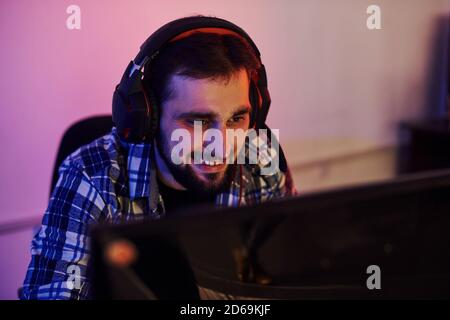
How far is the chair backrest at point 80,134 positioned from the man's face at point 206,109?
25 centimetres

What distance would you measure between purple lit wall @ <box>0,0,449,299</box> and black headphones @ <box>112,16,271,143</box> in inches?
11.8

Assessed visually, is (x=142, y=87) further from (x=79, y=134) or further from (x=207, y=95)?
(x=79, y=134)

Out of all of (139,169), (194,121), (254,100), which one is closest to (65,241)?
(139,169)

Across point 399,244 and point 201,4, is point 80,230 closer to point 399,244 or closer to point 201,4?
point 399,244

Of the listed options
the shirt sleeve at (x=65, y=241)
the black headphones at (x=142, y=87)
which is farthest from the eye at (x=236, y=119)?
the shirt sleeve at (x=65, y=241)

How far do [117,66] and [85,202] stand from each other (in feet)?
1.42

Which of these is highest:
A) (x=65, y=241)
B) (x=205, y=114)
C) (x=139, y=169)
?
(x=205, y=114)

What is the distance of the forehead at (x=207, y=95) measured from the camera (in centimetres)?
84

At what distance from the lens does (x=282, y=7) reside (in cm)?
163

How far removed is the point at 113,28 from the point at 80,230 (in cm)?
64

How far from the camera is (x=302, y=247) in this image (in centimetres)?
39

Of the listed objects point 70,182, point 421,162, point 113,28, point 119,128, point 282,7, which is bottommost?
point 421,162

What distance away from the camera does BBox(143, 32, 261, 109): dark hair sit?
32.2 inches

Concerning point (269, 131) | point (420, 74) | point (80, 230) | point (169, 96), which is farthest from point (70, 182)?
point (420, 74)
